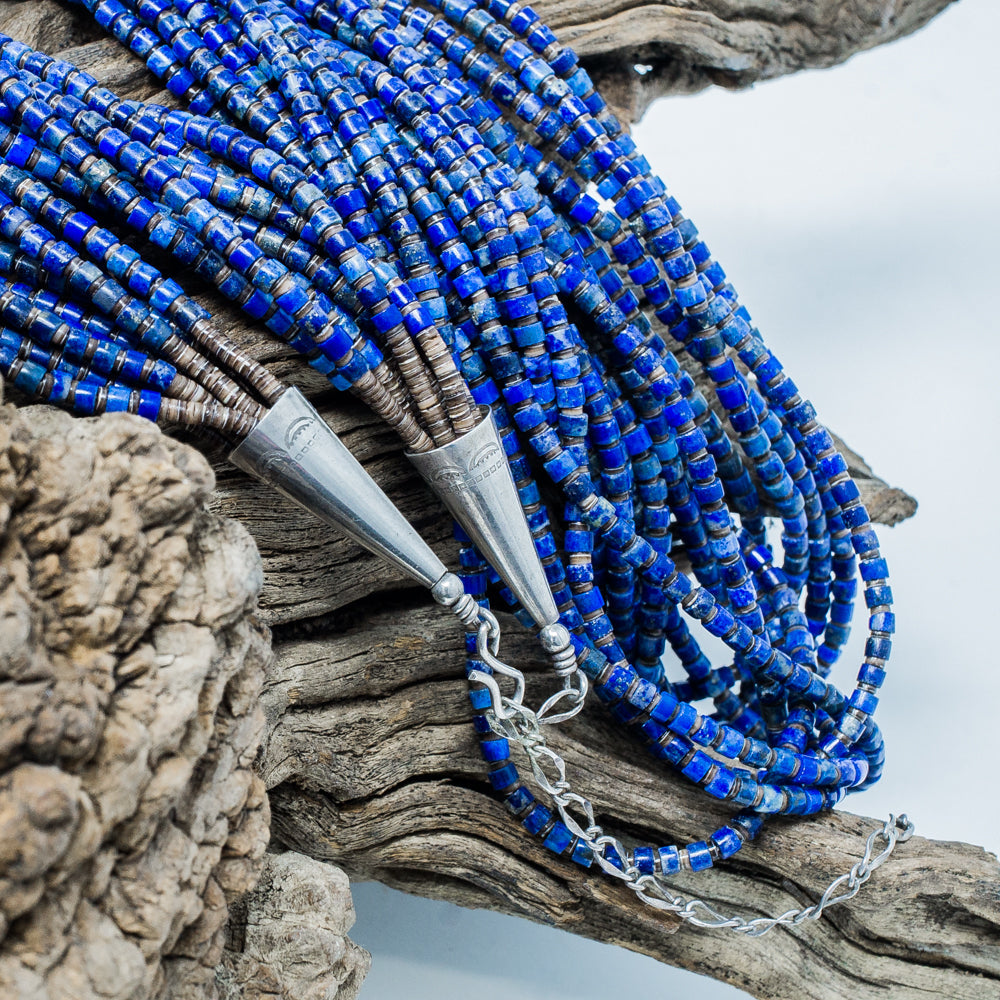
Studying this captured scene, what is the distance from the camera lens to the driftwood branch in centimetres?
131

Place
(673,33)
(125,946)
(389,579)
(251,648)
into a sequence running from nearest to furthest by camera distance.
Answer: (125,946), (251,648), (389,579), (673,33)

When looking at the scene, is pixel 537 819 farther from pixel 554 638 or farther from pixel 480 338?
pixel 480 338

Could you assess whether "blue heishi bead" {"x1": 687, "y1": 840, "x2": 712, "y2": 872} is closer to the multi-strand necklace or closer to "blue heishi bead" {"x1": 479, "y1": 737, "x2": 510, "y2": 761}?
the multi-strand necklace

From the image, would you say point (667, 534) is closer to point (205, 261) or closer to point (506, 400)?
point (506, 400)

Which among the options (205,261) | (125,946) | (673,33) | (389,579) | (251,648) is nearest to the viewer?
(125,946)

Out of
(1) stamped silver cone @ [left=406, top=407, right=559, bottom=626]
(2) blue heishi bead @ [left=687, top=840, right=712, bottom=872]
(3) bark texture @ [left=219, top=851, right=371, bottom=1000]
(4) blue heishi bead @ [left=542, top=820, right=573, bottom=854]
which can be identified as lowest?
(3) bark texture @ [left=219, top=851, right=371, bottom=1000]

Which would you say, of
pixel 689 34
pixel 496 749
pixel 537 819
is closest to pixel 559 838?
pixel 537 819

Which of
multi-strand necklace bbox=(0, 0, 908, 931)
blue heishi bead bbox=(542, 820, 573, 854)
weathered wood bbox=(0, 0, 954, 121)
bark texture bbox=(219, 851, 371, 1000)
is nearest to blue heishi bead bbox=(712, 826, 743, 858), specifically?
multi-strand necklace bbox=(0, 0, 908, 931)

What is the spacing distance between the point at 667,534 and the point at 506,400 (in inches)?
12.8

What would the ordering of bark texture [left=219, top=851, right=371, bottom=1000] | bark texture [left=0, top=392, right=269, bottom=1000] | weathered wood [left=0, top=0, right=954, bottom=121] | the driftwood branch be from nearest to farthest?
bark texture [left=0, top=392, right=269, bottom=1000] < bark texture [left=219, top=851, right=371, bottom=1000] < the driftwood branch < weathered wood [left=0, top=0, right=954, bottom=121]

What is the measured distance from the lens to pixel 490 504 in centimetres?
125

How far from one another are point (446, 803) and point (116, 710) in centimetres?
59

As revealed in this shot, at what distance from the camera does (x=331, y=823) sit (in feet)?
4.35

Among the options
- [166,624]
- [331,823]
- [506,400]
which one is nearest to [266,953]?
[331,823]
